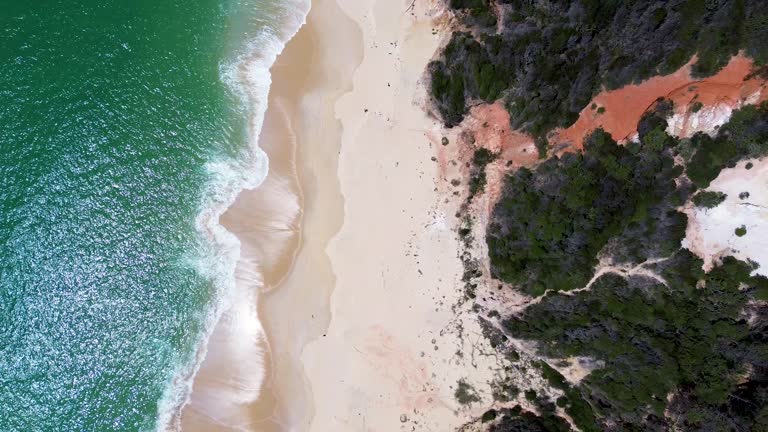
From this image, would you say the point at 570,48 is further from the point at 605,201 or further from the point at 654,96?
the point at 605,201

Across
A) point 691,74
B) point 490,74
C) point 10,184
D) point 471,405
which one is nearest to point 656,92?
point 691,74

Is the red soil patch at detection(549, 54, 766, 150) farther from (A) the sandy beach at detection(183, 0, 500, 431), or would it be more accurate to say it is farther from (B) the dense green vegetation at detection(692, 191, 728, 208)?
(A) the sandy beach at detection(183, 0, 500, 431)

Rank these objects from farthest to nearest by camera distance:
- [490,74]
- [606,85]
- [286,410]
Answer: [286,410], [490,74], [606,85]

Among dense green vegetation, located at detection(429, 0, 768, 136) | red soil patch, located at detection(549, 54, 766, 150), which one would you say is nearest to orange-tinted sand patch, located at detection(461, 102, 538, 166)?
dense green vegetation, located at detection(429, 0, 768, 136)

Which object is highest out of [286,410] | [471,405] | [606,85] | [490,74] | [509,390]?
[606,85]

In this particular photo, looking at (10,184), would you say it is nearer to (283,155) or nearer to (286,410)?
(283,155)

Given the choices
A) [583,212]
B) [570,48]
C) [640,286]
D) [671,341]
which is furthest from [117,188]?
A: [671,341]

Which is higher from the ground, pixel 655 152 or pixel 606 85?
pixel 606 85
